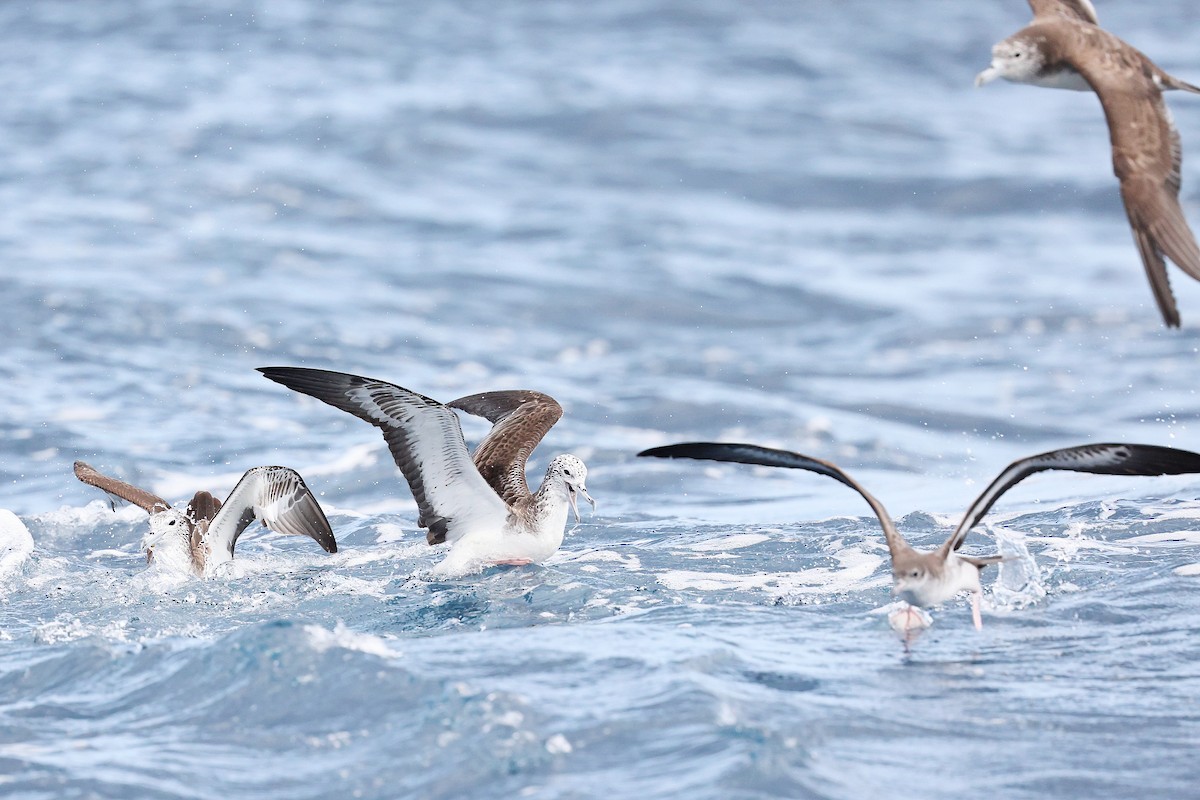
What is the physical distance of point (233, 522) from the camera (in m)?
10.8

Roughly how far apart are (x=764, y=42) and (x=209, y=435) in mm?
19362

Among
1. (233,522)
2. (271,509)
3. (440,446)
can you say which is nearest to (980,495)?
(440,446)

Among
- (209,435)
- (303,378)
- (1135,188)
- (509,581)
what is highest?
(1135,188)

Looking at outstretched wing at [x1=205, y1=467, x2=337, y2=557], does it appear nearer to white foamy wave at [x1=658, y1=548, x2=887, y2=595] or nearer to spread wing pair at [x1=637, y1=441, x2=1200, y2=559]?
white foamy wave at [x1=658, y1=548, x2=887, y2=595]

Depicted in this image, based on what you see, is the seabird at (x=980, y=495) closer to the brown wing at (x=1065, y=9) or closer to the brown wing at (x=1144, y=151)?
the brown wing at (x=1144, y=151)

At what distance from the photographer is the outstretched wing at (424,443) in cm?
969

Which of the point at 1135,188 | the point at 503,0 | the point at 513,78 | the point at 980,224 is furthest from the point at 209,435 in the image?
the point at 503,0

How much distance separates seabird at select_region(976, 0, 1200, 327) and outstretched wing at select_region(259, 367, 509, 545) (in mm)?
4105

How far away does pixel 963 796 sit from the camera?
21.3 ft

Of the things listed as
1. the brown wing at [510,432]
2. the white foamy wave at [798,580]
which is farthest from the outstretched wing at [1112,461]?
the brown wing at [510,432]

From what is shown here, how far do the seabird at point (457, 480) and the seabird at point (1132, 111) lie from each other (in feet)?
13.4

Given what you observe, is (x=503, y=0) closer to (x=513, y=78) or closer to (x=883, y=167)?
(x=513, y=78)

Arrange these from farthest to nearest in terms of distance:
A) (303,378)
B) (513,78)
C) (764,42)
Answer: (764,42) < (513,78) < (303,378)

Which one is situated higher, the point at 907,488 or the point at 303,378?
the point at 303,378
